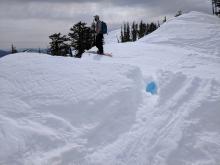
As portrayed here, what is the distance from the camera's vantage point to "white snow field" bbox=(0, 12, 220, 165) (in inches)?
297

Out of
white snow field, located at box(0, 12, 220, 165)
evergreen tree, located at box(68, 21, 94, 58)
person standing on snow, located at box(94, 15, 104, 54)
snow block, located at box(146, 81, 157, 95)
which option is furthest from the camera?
evergreen tree, located at box(68, 21, 94, 58)

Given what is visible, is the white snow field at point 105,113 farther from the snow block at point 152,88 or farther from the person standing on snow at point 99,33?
the person standing on snow at point 99,33

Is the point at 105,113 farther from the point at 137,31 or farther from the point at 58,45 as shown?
the point at 137,31

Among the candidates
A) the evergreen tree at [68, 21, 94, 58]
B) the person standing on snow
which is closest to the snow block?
the person standing on snow

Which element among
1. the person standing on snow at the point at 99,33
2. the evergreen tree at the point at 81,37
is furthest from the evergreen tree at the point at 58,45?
the person standing on snow at the point at 99,33

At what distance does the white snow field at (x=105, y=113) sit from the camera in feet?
24.8

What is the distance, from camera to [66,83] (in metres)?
9.66

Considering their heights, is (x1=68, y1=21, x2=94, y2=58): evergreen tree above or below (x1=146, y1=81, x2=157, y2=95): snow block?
above

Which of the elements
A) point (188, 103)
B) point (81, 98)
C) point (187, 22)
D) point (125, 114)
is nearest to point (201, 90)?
point (188, 103)

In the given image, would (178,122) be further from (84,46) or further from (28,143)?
(84,46)

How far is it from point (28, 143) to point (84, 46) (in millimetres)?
39754

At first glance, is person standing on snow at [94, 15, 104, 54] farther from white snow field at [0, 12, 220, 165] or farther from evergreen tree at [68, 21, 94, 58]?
evergreen tree at [68, 21, 94, 58]

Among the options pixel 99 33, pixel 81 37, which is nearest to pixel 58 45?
pixel 81 37

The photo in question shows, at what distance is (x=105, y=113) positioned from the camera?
349 inches
